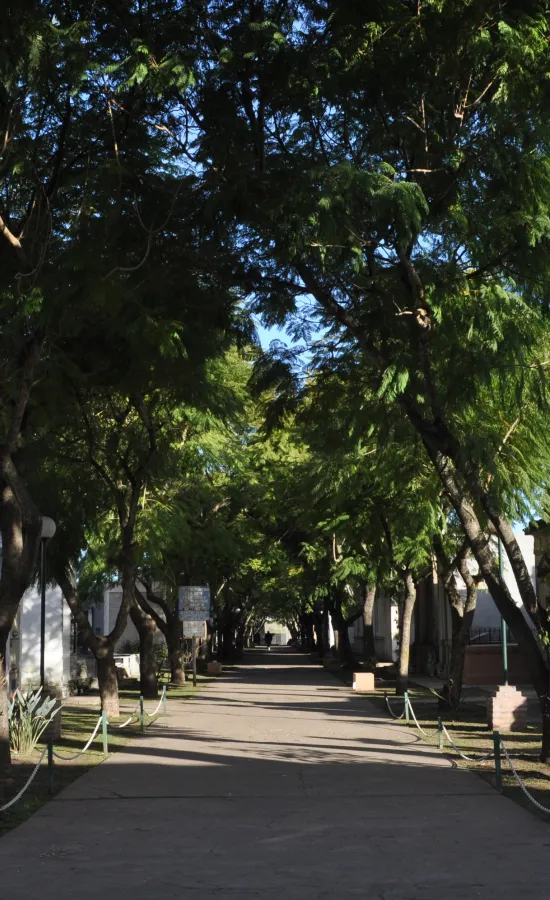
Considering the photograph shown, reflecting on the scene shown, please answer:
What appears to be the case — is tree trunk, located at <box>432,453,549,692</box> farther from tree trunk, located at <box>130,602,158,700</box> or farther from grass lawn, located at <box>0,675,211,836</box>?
tree trunk, located at <box>130,602,158,700</box>

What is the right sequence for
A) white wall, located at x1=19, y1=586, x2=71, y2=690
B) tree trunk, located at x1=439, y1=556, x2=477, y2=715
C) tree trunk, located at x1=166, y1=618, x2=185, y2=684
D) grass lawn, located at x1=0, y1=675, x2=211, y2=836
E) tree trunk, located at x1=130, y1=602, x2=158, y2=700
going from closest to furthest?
1. grass lawn, located at x1=0, y1=675, x2=211, y2=836
2. tree trunk, located at x1=439, y1=556, x2=477, y2=715
3. white wall, located at x1=19, y1=586, x2=71, y2=690
4. tree trunk, located at x1=130, y1=602, x2=158, y2=700
5. tree trunk, located at x1=166, y1=618, x2=185, y2=684

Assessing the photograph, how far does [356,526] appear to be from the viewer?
2777cm

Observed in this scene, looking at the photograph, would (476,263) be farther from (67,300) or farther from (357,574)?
(357,574)

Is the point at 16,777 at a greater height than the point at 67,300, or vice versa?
the point at 67,300

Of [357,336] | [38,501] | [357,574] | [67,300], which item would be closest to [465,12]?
[357,336]

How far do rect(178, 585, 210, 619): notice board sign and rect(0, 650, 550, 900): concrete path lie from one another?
49.7ft

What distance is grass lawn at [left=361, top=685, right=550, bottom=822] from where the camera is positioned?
43.3 ft

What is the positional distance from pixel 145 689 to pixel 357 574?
6929 mm

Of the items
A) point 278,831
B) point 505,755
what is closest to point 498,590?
point 505,755

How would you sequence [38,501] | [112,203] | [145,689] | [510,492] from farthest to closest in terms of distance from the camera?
1. [145,689]
2. [38,501]
3. [510,492]
4. [112,203]

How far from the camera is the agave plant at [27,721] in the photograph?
1688cm

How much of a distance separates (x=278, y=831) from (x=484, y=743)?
8.48m

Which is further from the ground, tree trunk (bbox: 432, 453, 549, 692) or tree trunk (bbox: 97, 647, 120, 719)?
tree trunk (bbox: 432, 453, 549, 692)

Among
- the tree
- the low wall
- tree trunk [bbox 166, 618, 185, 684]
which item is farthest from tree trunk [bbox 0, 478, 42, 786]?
the low wall
